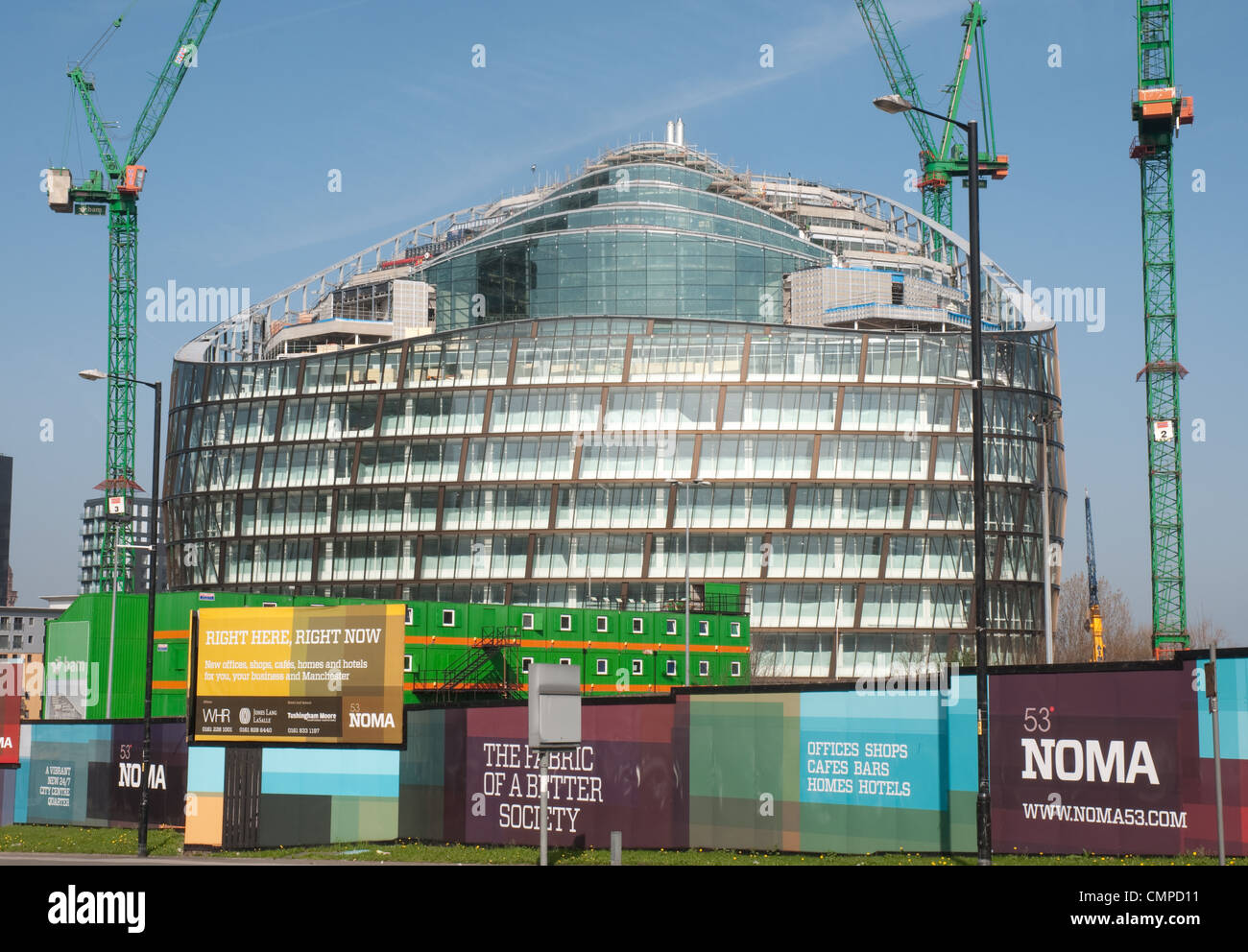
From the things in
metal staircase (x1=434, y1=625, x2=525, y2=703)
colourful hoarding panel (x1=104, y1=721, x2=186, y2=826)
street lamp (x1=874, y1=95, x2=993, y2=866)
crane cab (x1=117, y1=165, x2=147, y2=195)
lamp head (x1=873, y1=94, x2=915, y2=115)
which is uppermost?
crane cab (x1=117, y1=165, x2=147, y2=195)

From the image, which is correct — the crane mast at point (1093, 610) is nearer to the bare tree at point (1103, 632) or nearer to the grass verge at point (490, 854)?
the bare tree at point (1103, 632)

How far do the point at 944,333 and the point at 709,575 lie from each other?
25.3 metres

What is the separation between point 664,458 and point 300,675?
206 ft

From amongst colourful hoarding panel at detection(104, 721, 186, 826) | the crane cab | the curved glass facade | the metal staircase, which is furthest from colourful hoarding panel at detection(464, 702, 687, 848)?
the crane cab

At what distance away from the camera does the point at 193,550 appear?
113250 millimetres

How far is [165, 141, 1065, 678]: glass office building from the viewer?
9900 cm

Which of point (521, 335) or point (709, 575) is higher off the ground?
point (521, 335)

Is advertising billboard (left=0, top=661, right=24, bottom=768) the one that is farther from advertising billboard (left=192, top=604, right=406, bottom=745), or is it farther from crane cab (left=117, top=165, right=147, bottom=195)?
crane cab (left=117, top=165, right=147, bottom=195)

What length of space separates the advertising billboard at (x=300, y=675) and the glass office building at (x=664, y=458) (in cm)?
5790

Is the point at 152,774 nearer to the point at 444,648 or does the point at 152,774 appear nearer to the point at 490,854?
the point at 444,648

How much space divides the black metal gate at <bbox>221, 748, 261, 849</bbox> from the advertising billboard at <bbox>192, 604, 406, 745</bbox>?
24.1 inches
